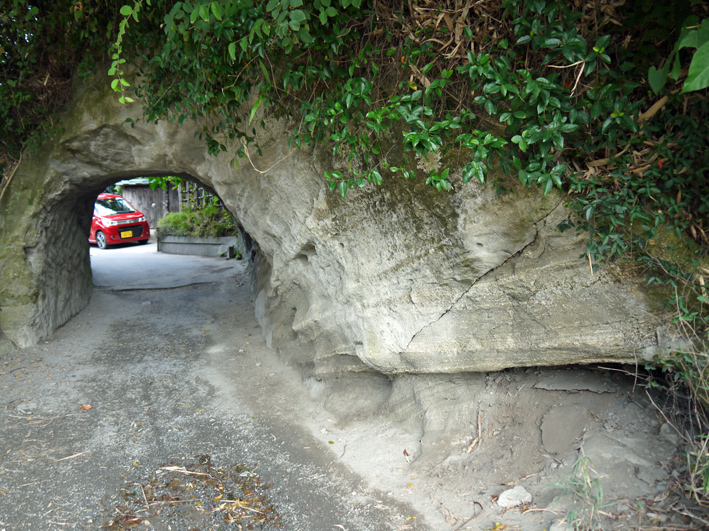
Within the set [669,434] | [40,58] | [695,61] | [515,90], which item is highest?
[40,58]

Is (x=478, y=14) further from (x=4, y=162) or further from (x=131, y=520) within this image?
(x=4, y=162)

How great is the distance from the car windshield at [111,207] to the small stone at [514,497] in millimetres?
16729

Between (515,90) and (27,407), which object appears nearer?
(515,90)

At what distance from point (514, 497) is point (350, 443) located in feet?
4.92

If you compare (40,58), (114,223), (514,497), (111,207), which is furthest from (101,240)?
(514,497)

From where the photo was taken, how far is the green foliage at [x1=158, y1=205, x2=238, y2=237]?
14.3 meters

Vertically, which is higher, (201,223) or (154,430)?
(201,223)

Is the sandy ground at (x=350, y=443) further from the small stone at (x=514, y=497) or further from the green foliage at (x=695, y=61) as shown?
the green foliage at (x=695, y=61)

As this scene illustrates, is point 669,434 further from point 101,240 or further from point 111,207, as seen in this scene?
point 111,207

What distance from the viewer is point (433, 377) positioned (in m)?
3.82

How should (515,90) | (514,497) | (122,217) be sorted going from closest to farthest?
(515,90)
(514,497)
(122,217)

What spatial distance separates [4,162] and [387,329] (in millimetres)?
5479

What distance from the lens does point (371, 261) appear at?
3781 mm

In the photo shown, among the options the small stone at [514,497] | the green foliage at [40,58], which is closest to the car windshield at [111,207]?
the green foliage at [40,58]
